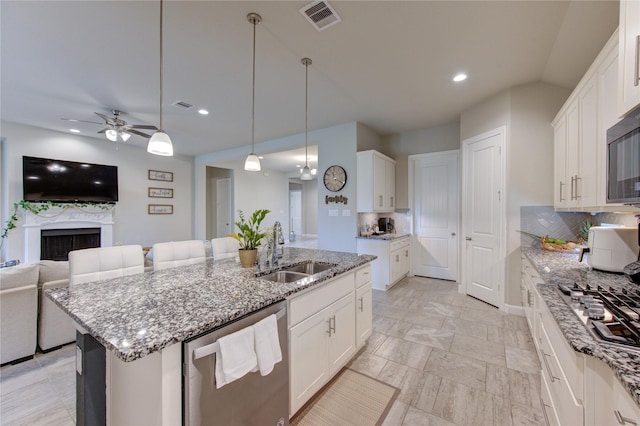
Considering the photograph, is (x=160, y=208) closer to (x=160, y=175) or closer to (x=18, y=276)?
(x=160, y=175)

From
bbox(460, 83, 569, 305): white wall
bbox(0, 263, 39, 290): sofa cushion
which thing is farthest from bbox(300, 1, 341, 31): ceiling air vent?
bbox(0, 263, 39, 290): sofa cushion

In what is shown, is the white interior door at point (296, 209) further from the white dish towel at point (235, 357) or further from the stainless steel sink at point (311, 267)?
the white dish towel at point (235, 357)

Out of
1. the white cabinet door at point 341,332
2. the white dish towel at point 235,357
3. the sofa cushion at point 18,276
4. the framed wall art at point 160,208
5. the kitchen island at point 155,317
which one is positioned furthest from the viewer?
the framed wall art at point 160,208

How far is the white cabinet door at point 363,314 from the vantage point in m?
2.26

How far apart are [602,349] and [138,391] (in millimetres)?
1788

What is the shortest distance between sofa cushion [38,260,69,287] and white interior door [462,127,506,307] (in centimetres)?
504

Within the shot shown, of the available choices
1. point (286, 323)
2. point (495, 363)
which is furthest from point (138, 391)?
point (495, 363)

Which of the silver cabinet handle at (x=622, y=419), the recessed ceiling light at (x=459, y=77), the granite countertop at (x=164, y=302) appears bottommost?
the silver cabinet handle at (x=622, y=419)

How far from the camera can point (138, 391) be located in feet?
3.44

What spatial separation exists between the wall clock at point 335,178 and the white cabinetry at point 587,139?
111 inches

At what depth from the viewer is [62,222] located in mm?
4902

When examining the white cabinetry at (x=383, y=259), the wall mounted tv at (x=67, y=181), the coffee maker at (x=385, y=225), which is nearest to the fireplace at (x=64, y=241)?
the wall mounted tv at (x=67, y=181)

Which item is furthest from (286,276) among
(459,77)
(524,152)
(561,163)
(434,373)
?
(524,152)

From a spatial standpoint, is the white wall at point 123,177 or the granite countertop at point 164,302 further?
the white wall at point 123,177
